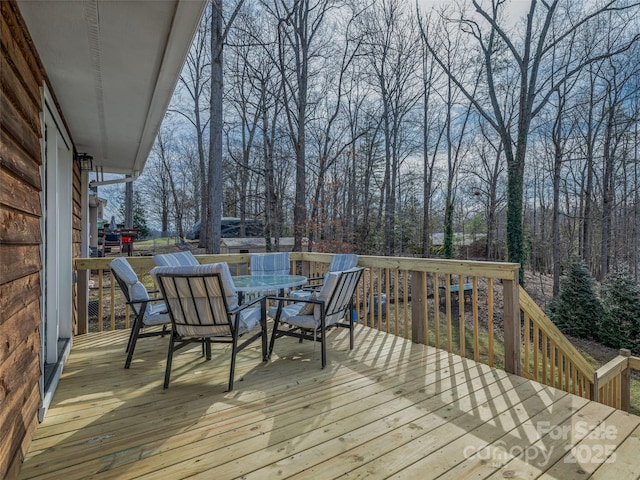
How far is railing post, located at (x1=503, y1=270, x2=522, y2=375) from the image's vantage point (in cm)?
300

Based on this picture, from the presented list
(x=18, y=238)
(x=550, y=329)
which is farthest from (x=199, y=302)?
(x=550, y=329)

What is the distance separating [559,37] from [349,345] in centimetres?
1292

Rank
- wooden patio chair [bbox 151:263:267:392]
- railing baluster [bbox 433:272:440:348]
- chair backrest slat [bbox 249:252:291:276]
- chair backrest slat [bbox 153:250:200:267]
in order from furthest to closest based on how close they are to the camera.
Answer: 1. chair backrest slat [bbox 249:252:291:276]
2. chair backrest slat [bbox 153:250:200:267]
3. railing baluster [bbox 433:272:440:348]
4. wooden patio chair [bbox 151:263:267:392]

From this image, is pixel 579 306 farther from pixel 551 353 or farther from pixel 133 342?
pixel 133 342

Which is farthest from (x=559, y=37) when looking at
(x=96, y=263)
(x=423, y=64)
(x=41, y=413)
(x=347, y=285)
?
(x=41, y=413)

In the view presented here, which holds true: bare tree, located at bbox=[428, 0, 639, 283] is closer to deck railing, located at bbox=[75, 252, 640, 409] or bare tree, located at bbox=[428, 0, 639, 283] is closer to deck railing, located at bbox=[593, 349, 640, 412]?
deck railing, located at bbox=[593, 349, 640, 412]

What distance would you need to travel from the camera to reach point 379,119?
1454cm

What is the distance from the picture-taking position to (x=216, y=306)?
8.97 ft

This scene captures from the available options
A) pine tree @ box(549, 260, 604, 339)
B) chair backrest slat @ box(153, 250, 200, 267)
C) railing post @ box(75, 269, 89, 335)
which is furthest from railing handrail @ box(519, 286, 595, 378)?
pine tree @ box(549, 260, 604, 339)

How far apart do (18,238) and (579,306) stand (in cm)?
1084

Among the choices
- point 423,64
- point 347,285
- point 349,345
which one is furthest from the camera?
point 423,64

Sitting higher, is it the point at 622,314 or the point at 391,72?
the point at 391,72

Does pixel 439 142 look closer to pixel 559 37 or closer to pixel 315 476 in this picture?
pixel 559 37

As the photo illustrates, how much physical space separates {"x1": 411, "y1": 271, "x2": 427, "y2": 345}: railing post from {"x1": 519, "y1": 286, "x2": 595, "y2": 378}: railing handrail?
38.6 inches
